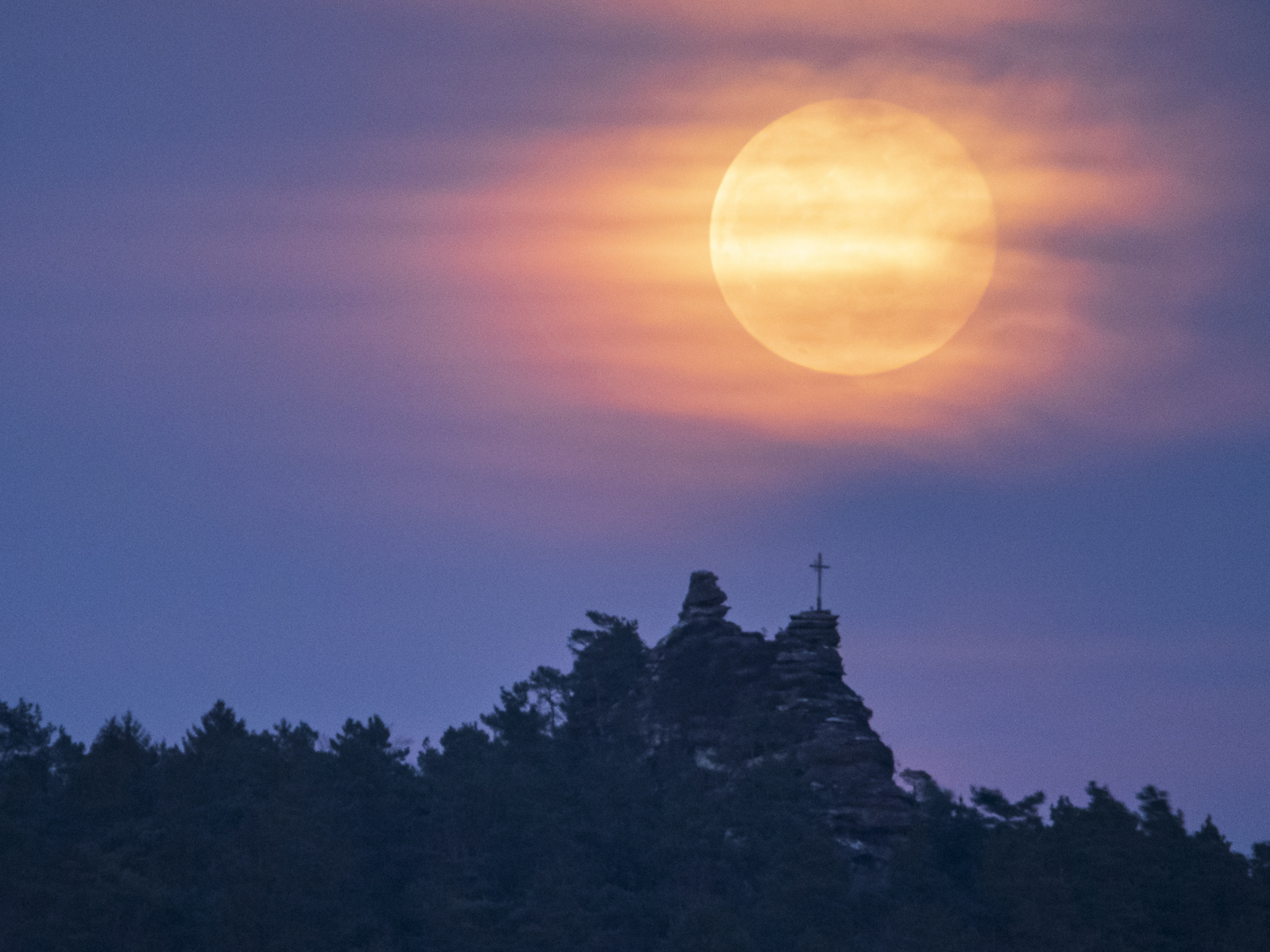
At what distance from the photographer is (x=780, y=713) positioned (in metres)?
97.1

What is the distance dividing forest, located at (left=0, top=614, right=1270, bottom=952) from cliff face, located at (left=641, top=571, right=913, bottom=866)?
1.30m

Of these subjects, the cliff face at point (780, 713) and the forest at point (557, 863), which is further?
the cliff face at point (780, 713)

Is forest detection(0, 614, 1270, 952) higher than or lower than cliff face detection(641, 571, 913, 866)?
lower

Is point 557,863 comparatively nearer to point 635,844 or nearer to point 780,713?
point 635,844

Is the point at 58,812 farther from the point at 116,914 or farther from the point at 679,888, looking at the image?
the point at 679,888

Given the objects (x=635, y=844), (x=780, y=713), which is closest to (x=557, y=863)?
(x=635, y=844)

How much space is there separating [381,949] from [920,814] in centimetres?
2999

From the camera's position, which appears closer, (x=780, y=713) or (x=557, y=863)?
(x=557, y=863)

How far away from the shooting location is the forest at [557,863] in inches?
3292

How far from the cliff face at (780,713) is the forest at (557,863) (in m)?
1.30

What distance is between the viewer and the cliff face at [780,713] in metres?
93.4

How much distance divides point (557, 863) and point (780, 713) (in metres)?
16.2

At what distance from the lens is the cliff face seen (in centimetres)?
9344

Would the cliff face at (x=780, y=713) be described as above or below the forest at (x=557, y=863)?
above
